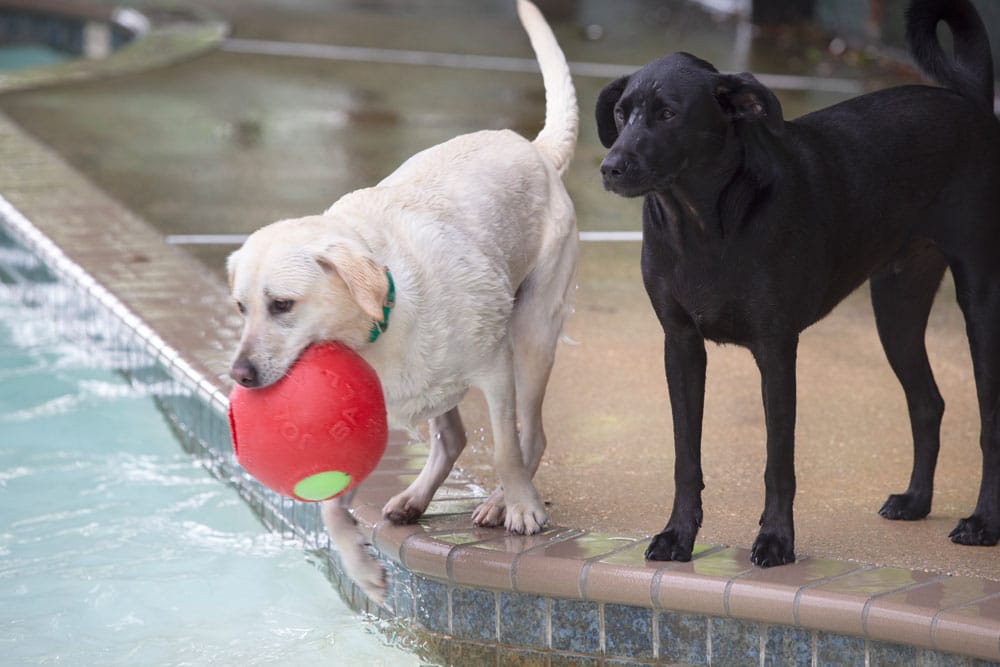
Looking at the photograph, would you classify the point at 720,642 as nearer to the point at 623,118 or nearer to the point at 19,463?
the point at 623,118

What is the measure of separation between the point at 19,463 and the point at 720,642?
3.11 metres

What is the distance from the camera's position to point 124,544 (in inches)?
196

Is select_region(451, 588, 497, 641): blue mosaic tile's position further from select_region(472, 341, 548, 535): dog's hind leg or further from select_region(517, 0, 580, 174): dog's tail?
select_region(517, 0, 580, 174): dog's tail

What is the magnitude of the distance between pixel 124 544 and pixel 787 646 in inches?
95.2

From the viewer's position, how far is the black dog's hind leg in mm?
3865

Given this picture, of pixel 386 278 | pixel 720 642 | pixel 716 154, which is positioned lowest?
pixel 720 642

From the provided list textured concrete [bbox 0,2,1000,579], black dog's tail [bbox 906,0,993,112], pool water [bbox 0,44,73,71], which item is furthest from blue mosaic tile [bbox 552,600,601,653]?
pool water [bbox 0,44,73,71]

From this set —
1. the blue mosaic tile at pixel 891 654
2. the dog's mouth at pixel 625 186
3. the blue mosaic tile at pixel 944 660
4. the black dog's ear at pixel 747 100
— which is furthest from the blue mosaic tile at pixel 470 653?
the black dog's ear at pixel 747 100

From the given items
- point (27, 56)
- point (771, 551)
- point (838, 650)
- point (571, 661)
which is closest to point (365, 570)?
point (571, 661)

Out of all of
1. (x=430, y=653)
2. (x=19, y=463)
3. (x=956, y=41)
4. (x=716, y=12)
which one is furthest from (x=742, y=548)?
(x=716, y=12)

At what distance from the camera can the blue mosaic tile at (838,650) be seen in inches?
137

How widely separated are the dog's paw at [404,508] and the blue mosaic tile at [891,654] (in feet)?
4.23

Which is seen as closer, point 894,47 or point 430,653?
point 430,653

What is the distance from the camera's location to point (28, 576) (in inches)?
186
